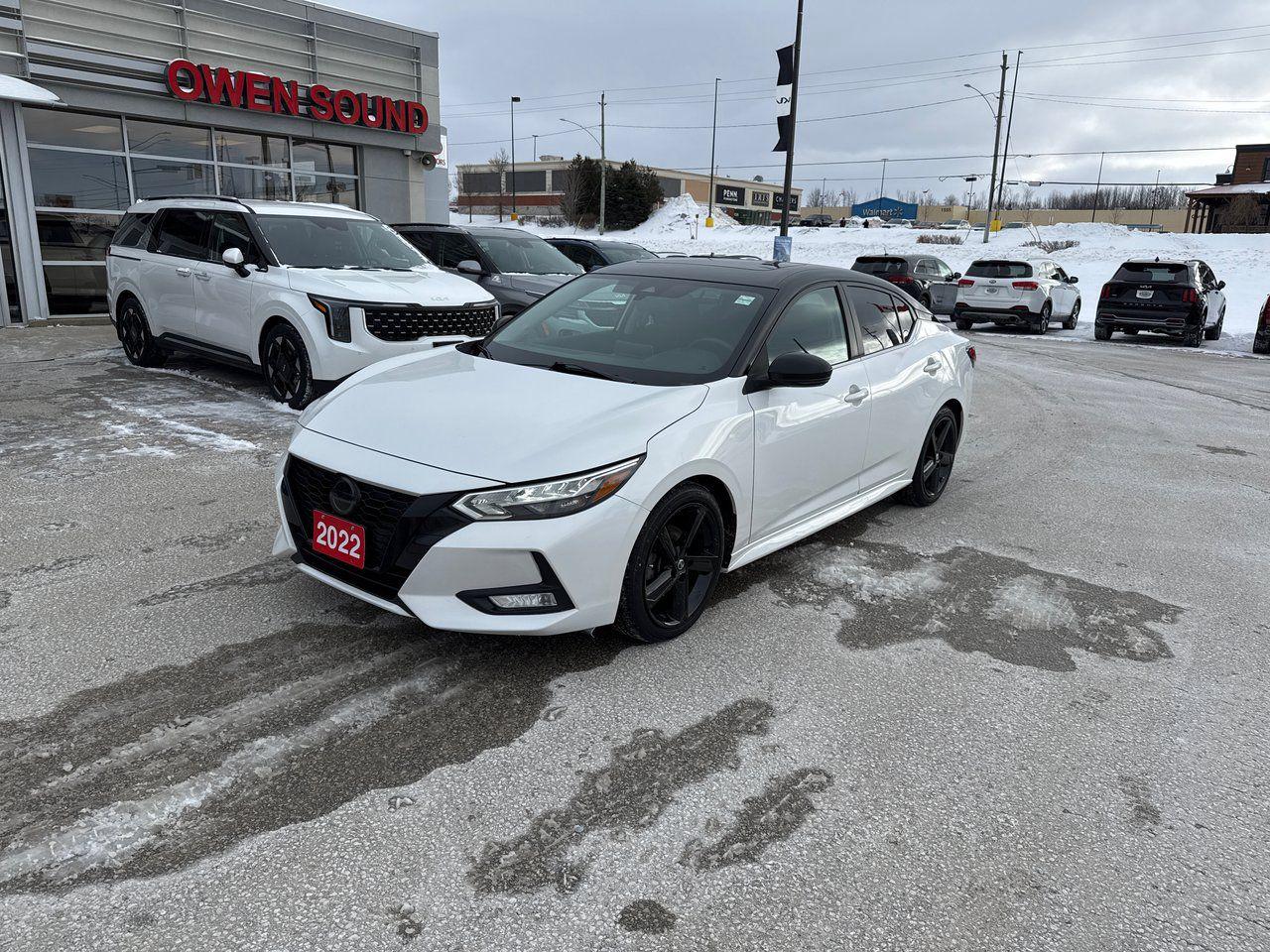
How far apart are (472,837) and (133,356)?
9.42 meters

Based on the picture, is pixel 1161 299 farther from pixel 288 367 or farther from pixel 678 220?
pixel 678 220

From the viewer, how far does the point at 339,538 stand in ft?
11.4

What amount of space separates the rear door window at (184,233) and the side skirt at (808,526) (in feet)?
22.9

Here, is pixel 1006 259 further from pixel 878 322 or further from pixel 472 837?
pixel 472 837

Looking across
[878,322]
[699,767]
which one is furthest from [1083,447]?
[699,767]

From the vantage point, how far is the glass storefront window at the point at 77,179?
1399 centimetres

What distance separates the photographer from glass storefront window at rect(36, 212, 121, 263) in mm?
14133

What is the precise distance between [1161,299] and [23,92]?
19665 millimetres

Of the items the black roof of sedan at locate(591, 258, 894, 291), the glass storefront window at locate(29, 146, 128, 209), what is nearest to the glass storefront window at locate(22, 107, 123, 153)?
the glass storefront window at locate(29, 146, 128, 209)

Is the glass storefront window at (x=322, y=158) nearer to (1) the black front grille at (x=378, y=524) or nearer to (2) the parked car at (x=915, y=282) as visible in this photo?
(2) the parked car at (x=915, y=282)

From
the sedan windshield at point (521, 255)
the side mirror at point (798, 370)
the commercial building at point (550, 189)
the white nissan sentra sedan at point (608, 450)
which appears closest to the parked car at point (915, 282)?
the sedan windshield at point (521, 255)

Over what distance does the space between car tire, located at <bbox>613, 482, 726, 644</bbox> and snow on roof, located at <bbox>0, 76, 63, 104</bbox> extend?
13.5 meters

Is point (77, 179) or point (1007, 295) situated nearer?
point (77, 179)

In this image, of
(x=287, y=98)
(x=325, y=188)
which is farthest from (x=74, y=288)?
(x=325, y=188)
